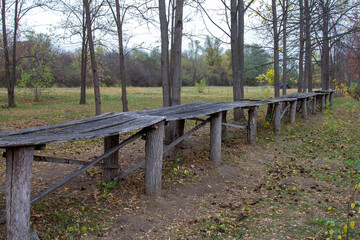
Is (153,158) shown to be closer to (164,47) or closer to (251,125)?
(164,47)

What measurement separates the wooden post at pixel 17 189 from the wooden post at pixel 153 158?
1738 mm

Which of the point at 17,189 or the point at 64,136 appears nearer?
the point at 17,189

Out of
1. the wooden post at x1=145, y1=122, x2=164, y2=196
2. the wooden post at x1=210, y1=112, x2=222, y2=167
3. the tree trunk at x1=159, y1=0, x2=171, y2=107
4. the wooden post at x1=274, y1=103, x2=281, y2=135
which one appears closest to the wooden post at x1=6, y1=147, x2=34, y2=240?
the wooden post at x1=145, y1=122, x2=164, y2=196

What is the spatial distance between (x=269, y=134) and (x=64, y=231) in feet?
23.4

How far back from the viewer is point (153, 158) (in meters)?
4.30

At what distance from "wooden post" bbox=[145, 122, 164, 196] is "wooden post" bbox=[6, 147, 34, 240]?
5.70 feet

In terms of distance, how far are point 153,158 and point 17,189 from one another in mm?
1905

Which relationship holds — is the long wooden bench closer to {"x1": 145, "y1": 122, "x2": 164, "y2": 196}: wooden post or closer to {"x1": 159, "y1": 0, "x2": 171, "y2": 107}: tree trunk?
{"x1": 145, "y1": 122, "x2": 164, "y2": 196}: wooden post

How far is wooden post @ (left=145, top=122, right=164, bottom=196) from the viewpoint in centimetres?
423

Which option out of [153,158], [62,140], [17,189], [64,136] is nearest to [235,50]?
[153,158]

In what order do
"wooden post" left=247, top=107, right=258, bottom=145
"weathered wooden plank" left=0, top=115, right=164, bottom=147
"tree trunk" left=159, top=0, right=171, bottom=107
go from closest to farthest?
"weathered wooden plank" left=0, top=115, right=164, bottom=147 < "tree trunk" left=159, top=0, right=171, bottom=107 < "wooden post" left=247, top=107, right=258, bottom=145

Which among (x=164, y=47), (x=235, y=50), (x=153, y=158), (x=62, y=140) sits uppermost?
(x=235, y=50)

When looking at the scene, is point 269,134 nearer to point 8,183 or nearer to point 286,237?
point 286,237

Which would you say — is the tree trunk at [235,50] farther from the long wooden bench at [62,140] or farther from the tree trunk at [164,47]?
the long wooden bench at [62,140]
